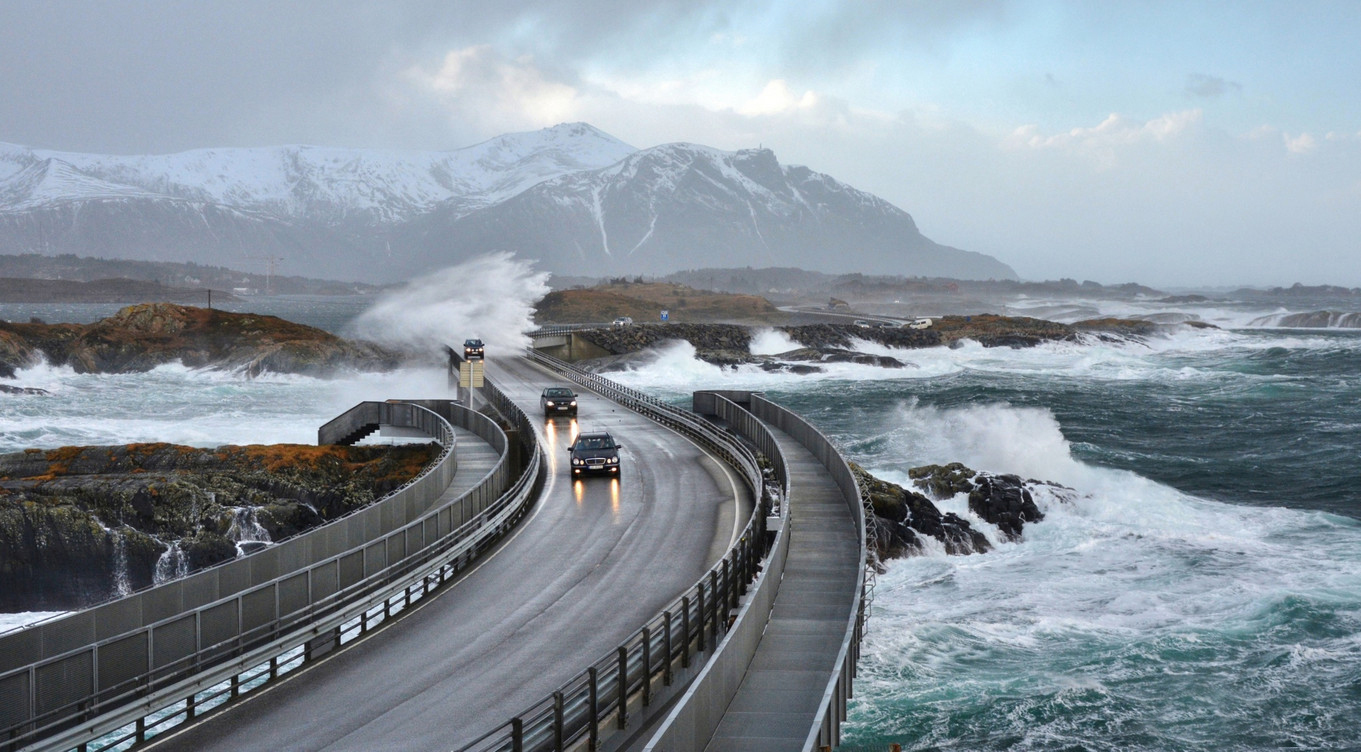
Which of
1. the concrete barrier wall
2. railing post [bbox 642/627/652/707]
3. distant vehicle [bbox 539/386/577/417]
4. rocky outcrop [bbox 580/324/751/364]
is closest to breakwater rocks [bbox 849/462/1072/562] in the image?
the concrete barrier wall

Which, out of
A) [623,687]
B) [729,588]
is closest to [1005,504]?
[729,588]

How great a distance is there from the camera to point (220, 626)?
56.5 ft

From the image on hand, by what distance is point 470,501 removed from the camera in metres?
27.3

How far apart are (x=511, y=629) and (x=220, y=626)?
489 centimetres

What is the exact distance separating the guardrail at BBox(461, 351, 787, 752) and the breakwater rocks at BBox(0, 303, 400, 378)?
92948mm

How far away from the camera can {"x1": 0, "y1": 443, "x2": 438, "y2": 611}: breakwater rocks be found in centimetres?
3484

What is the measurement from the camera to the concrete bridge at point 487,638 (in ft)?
47.3

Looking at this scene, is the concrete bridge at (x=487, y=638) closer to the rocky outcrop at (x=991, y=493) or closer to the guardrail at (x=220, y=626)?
the guardrail at (x=220, y=626)

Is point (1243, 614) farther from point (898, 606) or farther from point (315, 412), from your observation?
point (315, 412)

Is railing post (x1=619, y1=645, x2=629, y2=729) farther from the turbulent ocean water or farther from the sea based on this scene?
the turbulent ocean water

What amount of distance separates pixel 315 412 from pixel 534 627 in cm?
6965

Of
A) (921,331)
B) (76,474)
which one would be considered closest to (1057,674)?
(76,474)

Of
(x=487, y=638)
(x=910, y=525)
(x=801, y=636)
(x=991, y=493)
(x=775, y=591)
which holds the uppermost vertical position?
(x=775, y=591)

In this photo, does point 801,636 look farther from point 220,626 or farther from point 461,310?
point 461,310
